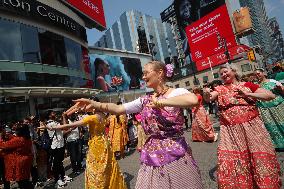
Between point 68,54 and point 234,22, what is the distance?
40.9 meters

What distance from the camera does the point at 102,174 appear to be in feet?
17.5

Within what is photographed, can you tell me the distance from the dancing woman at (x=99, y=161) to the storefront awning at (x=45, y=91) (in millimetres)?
15932

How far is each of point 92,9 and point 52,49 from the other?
12467 mm

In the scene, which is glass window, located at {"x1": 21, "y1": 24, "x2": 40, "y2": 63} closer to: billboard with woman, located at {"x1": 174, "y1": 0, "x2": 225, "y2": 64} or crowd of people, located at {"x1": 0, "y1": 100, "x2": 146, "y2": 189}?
crowd of people, located at {"x1": 0, "y1": 100, "x2": 146, "y2": 189}

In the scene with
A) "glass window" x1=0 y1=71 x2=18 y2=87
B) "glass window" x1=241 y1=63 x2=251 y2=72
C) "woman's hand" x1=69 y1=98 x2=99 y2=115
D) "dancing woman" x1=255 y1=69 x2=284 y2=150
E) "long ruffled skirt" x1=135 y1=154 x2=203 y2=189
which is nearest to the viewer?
"long ruffled skirt" x1=135 y1=154 x2=203 y2=189

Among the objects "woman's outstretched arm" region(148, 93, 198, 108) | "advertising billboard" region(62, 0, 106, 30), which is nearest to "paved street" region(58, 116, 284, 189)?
"woman's outstretched arm" region(148, 93, 198, 108)

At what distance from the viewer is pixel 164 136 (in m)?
3.01

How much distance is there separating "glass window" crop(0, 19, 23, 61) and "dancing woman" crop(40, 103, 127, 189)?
17202 mm

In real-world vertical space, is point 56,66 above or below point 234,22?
below

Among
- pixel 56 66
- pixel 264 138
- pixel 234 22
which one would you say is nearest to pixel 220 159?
pixel 264 138

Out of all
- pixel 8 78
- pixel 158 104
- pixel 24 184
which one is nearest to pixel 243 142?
pixel 158 104

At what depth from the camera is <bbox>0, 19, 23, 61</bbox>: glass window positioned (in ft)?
68.9

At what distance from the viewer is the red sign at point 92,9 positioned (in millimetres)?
33344

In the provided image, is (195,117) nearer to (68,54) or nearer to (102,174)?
(102,174)
